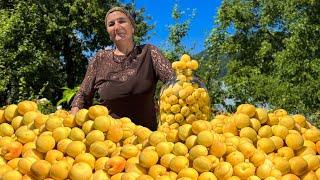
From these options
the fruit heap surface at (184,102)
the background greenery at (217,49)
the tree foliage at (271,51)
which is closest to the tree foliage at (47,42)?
the background greenery at (217,49)

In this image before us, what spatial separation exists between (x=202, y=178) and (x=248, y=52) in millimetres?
25232

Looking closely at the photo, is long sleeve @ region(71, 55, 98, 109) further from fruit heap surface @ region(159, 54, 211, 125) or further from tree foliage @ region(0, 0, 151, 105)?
tree foliage @ region(0, 0, 151, 105)

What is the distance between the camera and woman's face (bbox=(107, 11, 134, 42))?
3.88 metres

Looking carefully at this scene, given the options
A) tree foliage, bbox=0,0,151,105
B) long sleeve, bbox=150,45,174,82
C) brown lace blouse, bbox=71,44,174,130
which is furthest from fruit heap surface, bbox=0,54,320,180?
tree foliage, bbox=0,0,151,105

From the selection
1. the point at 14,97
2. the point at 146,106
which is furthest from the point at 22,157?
the point at 14,97

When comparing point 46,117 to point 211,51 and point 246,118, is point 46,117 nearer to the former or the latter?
point 246,118

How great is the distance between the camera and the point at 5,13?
23.4 m

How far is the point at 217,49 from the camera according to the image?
25.8 meters

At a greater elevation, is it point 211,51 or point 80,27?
point 80,27

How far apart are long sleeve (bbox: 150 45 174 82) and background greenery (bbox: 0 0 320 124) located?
15.8 m

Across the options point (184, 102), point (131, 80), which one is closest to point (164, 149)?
point (184, 102)

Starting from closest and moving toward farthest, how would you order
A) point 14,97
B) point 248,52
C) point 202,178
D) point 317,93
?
point 202,178
point 317,93
point 14,97
point 248,52

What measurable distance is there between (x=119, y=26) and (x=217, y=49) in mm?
22187

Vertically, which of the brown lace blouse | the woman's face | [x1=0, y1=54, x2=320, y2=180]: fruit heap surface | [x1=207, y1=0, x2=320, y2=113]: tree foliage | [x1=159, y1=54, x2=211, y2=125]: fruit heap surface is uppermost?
[x1=207, y1=0, x2=320, y2=113]: tree foliage
